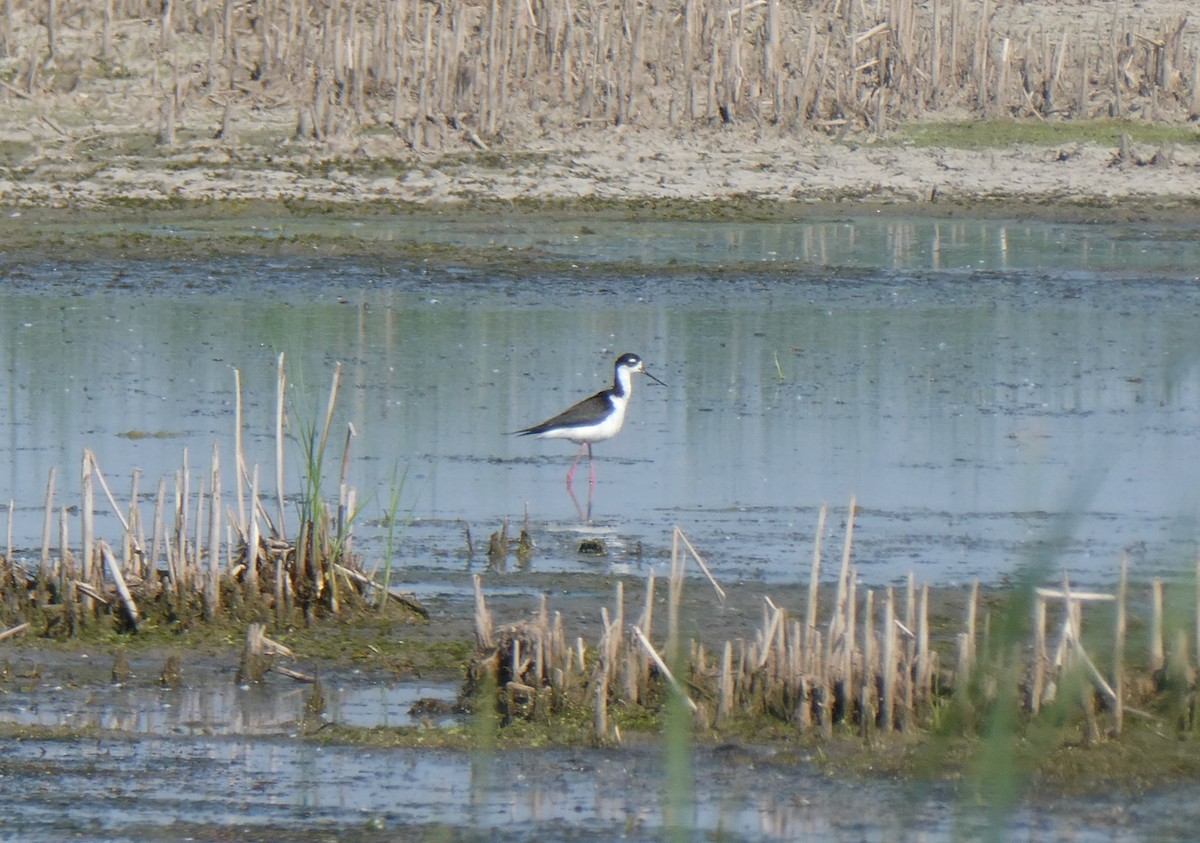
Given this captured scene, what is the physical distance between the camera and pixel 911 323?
15.8 metres

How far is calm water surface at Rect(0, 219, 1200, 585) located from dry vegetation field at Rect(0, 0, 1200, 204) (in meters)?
1.43

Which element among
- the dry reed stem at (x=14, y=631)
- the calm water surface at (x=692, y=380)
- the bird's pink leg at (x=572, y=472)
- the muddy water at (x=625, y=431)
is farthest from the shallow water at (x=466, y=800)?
the bird's pink leg at (x=572, y=472)

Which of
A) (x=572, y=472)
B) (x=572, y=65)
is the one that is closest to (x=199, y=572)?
(x=572, y=472)

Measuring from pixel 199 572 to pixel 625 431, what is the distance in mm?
4885

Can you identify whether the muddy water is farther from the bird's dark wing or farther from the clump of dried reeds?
the clump of dried reeds

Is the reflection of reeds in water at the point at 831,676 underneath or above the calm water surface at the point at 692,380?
underneath

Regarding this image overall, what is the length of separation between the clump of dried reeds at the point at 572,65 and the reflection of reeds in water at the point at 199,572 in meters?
14.1

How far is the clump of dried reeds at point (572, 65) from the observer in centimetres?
2219

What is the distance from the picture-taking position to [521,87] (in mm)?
22734

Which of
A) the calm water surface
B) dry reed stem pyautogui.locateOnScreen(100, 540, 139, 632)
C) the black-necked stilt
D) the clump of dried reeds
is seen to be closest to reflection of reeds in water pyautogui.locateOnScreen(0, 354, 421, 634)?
dry reed stem pyautogui.locateOnScreen(100, 540, 139, 632)

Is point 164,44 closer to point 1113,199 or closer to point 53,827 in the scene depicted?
point 1113,199

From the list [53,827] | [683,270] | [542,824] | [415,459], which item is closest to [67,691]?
[53,827]

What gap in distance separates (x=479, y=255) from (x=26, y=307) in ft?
13.5

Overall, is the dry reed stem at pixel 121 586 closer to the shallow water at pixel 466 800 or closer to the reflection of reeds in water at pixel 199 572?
the reflection of reeds in water at pixel 199 572
